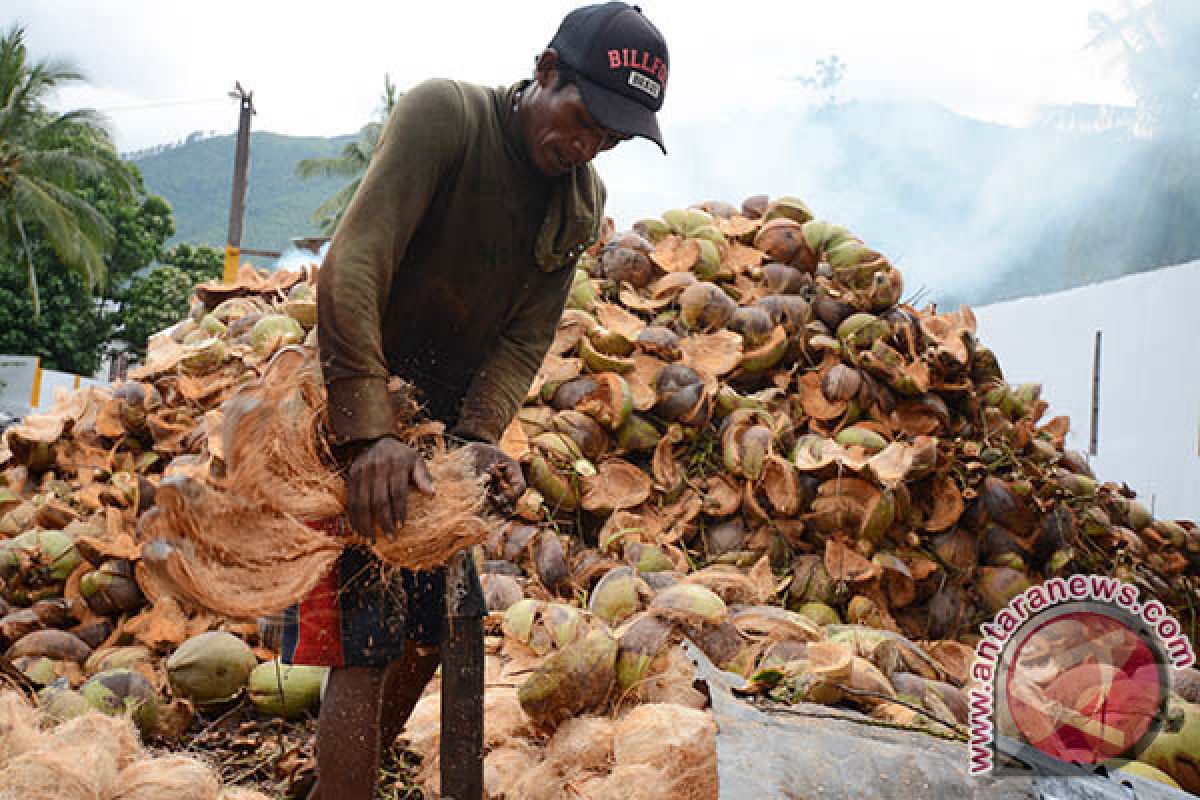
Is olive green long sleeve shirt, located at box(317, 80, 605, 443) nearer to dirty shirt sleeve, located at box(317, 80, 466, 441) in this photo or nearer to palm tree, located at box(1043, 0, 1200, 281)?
dirty shirt sleeve, located at box(317, 80, 466, 441)

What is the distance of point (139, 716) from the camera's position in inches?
84.0

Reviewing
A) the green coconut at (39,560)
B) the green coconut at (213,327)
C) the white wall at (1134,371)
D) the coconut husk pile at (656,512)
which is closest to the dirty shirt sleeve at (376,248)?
the coconut husk pile at (656,512)

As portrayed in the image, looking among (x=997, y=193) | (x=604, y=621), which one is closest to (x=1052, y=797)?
(x=604, y=621)

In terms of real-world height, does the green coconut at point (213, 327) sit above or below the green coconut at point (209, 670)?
above

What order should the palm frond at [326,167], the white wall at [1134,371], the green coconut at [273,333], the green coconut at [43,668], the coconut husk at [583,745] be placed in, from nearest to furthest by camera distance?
the coconut husk at [583,745] < the green coconut at [43,668] < the green coconut at [273,333] < the white wall at [1134,371] < the palm frond at [326,167]

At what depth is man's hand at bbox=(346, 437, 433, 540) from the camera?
136 centimetres

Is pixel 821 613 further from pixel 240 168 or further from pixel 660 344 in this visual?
pixel 240 168

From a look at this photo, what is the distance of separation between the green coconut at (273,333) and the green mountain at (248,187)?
67.5 metres

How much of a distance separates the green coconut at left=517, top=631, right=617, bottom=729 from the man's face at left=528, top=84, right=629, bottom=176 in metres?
1.11

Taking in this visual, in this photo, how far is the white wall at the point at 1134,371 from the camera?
651 cm

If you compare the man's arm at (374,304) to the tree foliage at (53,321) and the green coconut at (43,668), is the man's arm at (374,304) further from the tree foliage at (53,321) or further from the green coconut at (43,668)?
the tree foliage at (53,321)

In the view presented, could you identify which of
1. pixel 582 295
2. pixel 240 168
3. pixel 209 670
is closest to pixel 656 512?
pixel 582 295

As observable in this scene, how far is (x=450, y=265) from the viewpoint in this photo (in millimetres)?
1658

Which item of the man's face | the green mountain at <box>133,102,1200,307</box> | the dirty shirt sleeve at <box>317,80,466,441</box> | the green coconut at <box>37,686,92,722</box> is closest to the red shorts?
the dirty shirt sleeve at <box>317,80,466,441</box>
